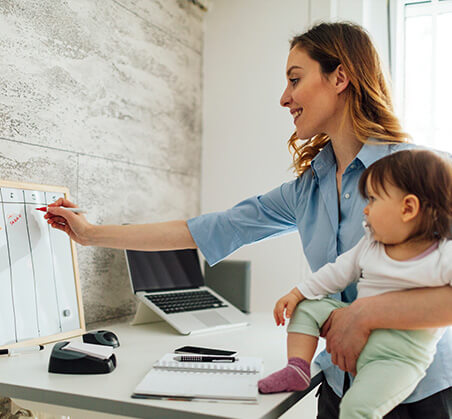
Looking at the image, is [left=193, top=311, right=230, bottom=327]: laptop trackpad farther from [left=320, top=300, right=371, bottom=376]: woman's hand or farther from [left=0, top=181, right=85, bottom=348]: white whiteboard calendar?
[left=320, top=300, right=371, bottom=376]: woman's hand

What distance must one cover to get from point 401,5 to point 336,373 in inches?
63.5

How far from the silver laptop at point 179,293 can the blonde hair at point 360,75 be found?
81 centimetres

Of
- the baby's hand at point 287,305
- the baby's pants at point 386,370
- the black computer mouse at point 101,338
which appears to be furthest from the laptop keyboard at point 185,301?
the baby's pants at point 386,370

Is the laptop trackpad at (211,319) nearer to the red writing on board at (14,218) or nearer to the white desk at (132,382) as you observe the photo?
the white desk at (132,382)

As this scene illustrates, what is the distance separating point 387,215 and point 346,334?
0.81ft

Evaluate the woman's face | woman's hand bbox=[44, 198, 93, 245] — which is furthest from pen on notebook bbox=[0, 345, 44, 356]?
the woman's face

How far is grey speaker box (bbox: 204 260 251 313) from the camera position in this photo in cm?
195

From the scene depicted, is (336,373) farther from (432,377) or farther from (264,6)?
(264,6)

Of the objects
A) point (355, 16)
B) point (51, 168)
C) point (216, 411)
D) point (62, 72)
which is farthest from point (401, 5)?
point (216, 411)

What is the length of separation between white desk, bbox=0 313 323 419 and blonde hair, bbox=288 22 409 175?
Answer: 0.59 metres

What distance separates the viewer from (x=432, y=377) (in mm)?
1031

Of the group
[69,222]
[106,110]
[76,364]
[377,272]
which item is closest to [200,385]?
[76,364]

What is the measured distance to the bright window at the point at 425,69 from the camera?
6.52 ft

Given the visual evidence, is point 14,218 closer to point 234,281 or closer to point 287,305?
point 287,305
